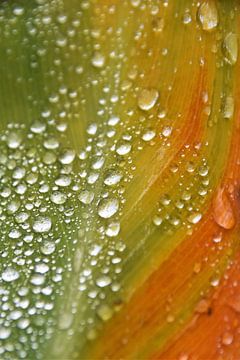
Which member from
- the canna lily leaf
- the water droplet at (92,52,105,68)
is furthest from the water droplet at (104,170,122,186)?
the water droplet at (92,52,105,68)

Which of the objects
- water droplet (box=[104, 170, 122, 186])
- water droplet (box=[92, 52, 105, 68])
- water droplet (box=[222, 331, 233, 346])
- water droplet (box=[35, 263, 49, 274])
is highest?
water droplet (box=[92, 52, 105, 68])

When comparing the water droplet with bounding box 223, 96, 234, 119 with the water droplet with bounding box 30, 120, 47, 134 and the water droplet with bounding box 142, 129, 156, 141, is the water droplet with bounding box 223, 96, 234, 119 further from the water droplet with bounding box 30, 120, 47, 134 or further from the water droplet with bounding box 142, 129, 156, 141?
the water droplet with bounding box 30, 120, 47, 134

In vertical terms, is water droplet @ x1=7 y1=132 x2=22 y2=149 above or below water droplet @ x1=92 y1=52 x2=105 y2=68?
below

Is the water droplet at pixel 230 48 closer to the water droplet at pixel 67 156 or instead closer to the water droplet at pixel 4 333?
the water droplet at pixel 67 156

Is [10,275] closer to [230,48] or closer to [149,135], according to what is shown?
[149,135]

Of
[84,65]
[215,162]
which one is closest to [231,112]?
[215,162]

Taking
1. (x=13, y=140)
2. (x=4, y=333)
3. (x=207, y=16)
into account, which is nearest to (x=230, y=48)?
(x=207, y=16)
